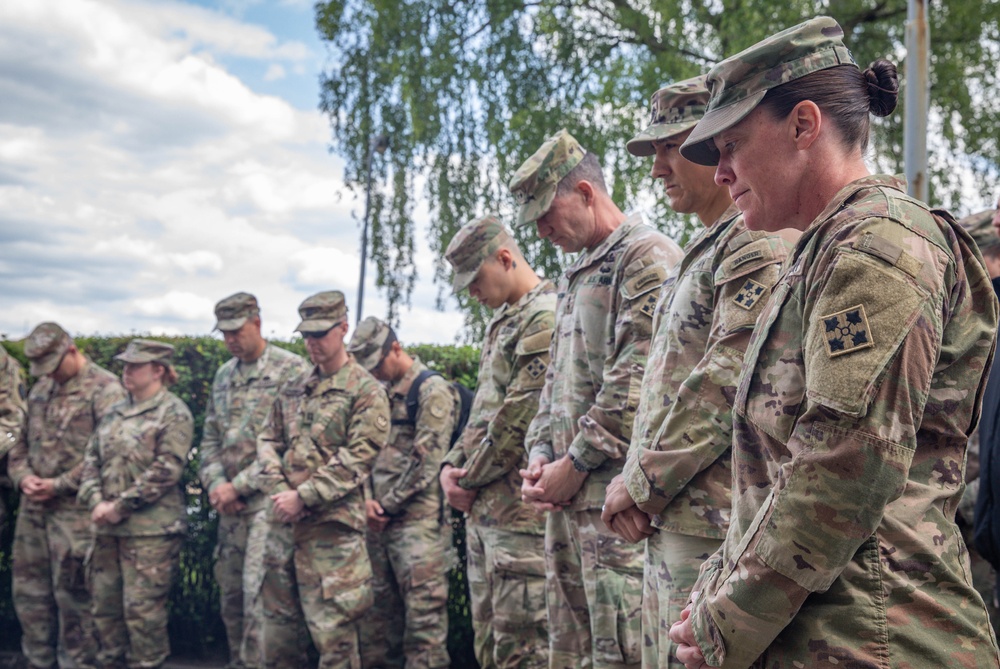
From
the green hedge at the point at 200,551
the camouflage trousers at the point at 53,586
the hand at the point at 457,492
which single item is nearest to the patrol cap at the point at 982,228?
the hand at the point at 457,492

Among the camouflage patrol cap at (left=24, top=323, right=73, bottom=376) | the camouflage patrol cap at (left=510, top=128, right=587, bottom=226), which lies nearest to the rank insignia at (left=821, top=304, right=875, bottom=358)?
the camouflage patrol cap at (left=510, top=128, right=587, bottom=226)

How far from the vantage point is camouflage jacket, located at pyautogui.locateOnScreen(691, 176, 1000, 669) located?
153 centimetres

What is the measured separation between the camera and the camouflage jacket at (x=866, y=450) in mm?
1527

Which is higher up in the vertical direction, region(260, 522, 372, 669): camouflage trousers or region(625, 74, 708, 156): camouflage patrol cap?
region(625, 74, 708, 156): camouflage patrol cap

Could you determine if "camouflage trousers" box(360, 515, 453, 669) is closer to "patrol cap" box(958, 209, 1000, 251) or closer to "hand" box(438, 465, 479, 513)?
"hand" box(438, 465, 479, 513)

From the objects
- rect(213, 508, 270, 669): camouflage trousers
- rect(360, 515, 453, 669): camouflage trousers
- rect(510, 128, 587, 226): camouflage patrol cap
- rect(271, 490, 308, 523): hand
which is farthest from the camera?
rect(213, 508, 270, 669): camouflage trousers

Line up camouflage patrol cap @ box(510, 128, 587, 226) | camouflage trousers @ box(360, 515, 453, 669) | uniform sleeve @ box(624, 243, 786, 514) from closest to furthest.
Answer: uniform sleeve @ box(624, 243, 786, 514)
camouflage patrol cap @ box(510, 128, 587, 226)
camouflage trousers @ box(360, 515, 453, 669)

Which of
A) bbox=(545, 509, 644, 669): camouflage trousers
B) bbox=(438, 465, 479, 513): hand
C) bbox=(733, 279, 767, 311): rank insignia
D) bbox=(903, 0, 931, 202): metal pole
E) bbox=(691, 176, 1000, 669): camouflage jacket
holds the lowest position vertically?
bbox=(545, 509, 644, 669): camouflage trousers

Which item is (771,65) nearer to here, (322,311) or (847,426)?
(847,426)

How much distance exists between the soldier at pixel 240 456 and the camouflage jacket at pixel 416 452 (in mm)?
862

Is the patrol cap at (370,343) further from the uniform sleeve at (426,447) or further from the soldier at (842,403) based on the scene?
the soldier at (842,403)

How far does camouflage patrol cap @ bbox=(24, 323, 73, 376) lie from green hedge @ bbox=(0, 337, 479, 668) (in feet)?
3.09

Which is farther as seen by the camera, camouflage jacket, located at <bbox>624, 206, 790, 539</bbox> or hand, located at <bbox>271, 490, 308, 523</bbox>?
hand, located at <bbox>271, 490, 308, 523</bbox>

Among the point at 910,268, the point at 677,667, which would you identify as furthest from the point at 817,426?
the point at 677,667
